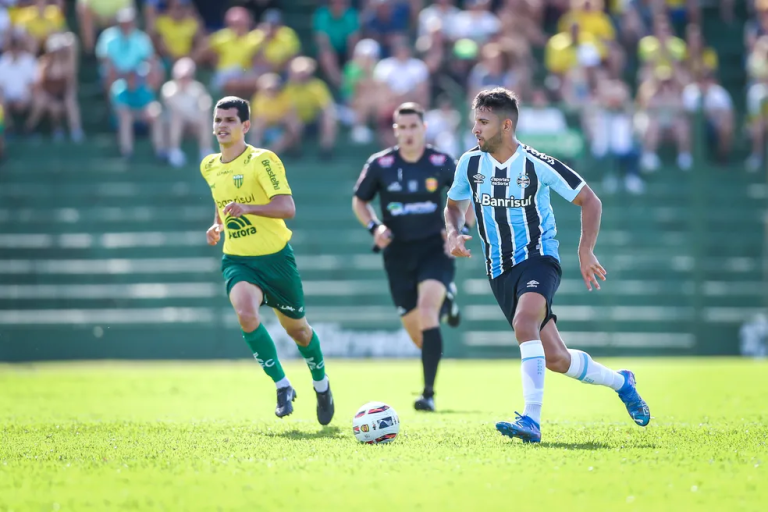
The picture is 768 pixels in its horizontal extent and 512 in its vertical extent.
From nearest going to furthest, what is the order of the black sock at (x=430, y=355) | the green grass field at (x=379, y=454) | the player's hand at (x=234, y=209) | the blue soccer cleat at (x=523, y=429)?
the green grass field at (x=379, y=454)
the blue soccer cleat at (x=523, y=429)
the player's hand at (x=234, y=209)
the black sock at (x=430, y=355)

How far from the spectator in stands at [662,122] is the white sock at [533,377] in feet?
38.4

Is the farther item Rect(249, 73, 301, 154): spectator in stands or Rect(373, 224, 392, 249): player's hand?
Rect(249, 73, 301, 154): spectator in stands

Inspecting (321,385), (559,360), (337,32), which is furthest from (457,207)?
(337,32)

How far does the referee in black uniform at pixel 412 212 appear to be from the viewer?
10.5 meters

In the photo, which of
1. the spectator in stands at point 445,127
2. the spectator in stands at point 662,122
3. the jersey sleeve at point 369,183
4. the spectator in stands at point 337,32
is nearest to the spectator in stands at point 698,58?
the spectator in stands at point 662,122

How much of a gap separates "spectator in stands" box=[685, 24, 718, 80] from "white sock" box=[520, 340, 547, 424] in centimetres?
1352

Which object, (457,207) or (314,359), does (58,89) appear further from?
(457,207)

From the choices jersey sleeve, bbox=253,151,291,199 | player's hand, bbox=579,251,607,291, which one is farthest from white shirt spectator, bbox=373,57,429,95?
player's hand, bbox=579,251,607,291

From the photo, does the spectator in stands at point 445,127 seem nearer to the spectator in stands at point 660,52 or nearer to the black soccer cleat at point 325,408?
the spectator in stands at point 660,52

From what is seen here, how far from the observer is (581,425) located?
8.38 metres

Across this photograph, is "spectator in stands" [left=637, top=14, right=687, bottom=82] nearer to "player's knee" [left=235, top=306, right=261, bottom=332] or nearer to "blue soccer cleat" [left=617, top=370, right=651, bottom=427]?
"blue soccer cleat" [left=617, top=370, right=651, bottom=427]

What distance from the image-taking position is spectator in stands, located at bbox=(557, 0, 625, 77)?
19.8m

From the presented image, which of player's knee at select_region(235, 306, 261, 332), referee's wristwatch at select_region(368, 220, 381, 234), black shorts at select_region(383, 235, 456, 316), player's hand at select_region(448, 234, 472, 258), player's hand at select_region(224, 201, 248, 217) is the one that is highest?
player's hand at select_region(224, 201, 248, 217)

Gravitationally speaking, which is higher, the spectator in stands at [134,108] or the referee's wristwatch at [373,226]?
the spectator in stands at [134,108]
